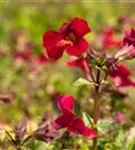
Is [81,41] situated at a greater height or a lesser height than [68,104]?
greater

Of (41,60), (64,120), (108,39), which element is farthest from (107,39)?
(64,120)

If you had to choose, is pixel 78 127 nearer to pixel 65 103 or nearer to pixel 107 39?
pixel 65 103

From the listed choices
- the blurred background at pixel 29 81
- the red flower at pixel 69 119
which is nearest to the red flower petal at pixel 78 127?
the red flower at pixel 69 119

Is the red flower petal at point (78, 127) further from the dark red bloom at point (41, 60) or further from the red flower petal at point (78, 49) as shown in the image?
the dark red bloom at point (41, 60)

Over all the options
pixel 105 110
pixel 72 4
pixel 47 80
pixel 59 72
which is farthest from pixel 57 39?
pixel 72 4

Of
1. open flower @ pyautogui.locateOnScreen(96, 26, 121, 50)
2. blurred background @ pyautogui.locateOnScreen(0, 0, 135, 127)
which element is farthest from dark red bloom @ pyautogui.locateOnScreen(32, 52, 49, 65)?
open flower @ pyautogui.locateOnScreen(96, 26, 121, 50)

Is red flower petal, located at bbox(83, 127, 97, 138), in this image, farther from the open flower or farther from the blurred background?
the open flower

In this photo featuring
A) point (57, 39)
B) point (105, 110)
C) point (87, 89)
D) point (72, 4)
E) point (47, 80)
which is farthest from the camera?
point (72, 4)

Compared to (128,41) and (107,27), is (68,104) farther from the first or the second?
(107,27)
